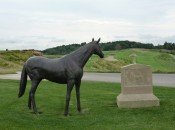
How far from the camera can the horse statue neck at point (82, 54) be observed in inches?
444

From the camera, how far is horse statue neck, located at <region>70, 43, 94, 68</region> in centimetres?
1129

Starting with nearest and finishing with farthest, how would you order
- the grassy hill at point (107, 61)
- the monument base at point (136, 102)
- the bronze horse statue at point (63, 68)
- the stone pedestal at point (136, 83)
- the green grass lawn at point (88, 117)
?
the green grass lawn at point (88, 117) < the bronze horse statue at point (63, 68) < the monument base at point (136, 102) < the stone pedestal at point (136, 83) < the grassy hill at point (107, 61)

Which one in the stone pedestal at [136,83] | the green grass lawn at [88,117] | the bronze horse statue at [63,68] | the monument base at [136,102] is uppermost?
the bronze horse statue at [63,68]

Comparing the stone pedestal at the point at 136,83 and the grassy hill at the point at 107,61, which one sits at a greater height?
the stone pedestal at the point at 136,83

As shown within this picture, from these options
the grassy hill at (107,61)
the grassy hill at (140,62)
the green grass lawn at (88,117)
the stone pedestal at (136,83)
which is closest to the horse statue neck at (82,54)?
the green grass lawn at (88,117)

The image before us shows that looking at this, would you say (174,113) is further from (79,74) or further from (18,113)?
(18,113)

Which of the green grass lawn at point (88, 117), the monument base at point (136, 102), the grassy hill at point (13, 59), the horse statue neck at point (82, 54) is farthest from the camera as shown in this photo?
the grassy hill at point (13, 59)

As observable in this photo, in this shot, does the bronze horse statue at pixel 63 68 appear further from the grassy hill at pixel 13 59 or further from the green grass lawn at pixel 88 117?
the grassy hill at pixel 13 59

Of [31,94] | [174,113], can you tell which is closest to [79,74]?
[31,94]

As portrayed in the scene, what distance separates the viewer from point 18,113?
1151 cm

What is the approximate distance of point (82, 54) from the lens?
448 inches

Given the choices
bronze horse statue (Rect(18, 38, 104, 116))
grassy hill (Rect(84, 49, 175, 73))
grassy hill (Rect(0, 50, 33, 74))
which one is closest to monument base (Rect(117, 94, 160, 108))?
bronze horse statue (Rect(18, 38, 104, 116))

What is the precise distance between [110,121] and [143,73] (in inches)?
142

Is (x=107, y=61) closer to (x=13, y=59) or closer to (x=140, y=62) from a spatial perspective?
(x=140, y=62)
